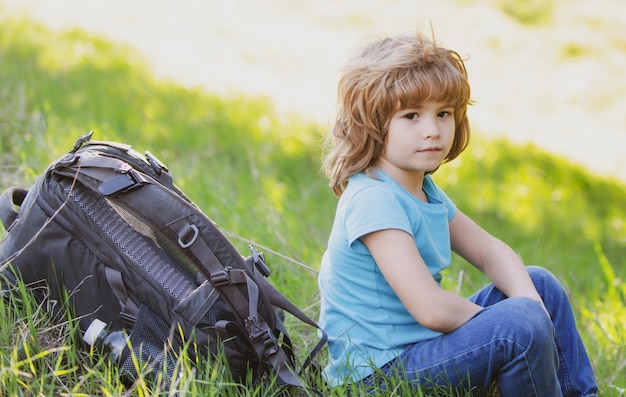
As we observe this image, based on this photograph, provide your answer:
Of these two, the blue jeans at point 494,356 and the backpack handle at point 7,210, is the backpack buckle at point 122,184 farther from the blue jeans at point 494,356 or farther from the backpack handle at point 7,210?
the blue jeans at point 494,356

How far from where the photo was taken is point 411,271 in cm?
231

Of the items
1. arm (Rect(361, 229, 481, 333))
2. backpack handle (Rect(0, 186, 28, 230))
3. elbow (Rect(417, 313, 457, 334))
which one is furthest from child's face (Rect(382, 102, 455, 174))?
backpack handle (Rect(0, 186, 28, 230))

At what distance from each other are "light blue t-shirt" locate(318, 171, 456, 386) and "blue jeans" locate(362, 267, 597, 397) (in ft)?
0.20

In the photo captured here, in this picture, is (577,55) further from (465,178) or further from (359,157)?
(359,157)

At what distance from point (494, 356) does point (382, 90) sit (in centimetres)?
86

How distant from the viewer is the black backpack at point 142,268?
224 cm

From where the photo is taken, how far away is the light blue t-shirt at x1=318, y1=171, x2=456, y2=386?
2.41 metres

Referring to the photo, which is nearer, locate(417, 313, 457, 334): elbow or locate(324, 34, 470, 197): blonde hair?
locate(417, 313, 457, 334): elbow

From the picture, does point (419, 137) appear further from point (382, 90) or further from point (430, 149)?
point (382, 90)

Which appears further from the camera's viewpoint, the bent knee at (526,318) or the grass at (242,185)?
the grass at (242,185)

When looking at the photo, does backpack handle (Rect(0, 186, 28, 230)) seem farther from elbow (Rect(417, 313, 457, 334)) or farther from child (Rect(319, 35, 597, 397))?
elbow (Rect(417, 313, 457, 334))

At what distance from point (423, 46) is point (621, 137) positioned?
1083 centimetres

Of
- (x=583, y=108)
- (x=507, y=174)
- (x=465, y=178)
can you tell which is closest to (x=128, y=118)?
(x=465, y=178)

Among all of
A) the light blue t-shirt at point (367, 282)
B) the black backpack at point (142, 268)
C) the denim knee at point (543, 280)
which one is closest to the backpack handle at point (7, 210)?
the black backpack at point (142, 268)
